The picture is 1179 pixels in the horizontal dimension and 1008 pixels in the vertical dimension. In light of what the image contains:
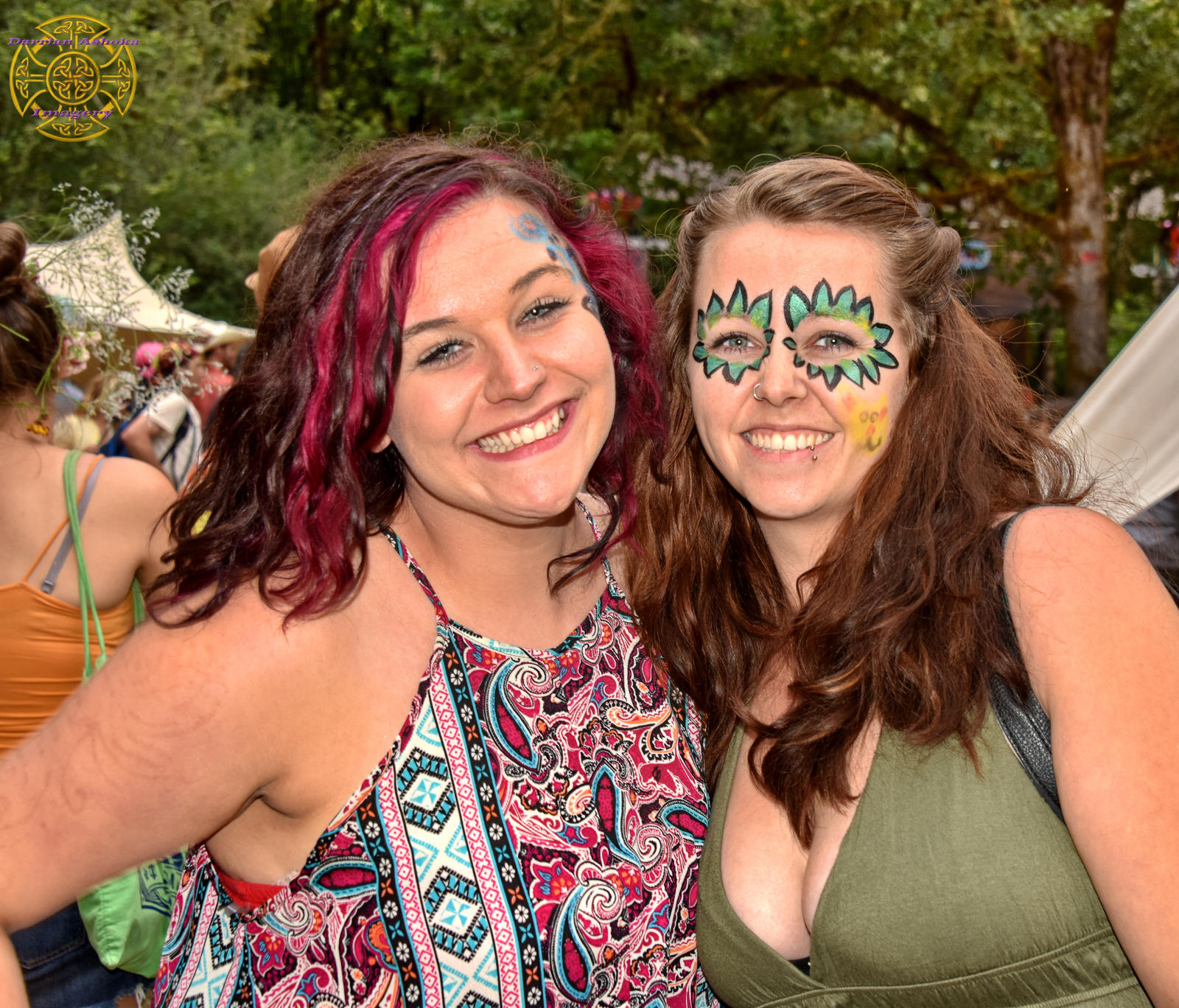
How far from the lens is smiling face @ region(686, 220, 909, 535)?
1.98 m

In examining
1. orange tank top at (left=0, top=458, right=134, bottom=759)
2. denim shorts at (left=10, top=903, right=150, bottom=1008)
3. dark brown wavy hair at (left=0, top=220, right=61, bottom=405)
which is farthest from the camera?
dark brown wavy hair at (left=0, top=220, right=61, bottom=405)

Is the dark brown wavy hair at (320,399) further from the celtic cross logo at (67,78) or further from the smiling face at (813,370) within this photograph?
the celtic cross logo at (67,78)

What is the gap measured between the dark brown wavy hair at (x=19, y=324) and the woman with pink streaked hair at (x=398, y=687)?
1085 millimetres

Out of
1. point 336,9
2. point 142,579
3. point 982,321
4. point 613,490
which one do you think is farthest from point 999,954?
point 336,9

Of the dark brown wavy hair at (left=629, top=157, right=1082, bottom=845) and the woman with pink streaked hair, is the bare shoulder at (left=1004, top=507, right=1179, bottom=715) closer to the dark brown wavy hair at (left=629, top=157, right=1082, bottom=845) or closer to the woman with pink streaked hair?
the dark brown wavy hair at (left=629, top=157, right=1082, bottom=845)

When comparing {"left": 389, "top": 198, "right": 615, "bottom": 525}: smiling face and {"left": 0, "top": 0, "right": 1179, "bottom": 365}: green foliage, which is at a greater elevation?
{"left": 389, "top": 198, "right": 615, "bottom": 525}: smiling face

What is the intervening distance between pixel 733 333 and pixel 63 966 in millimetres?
1824

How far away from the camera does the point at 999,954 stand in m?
1.64

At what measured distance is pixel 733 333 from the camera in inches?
81.2

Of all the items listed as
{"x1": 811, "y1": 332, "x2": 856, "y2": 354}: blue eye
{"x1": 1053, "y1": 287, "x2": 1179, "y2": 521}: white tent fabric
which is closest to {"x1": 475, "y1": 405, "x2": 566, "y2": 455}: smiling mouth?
{"x1": 811, "y1": 332, "x2": 856, "y2": 354}: blue eye

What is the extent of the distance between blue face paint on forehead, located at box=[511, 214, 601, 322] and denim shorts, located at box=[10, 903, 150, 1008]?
157 centimetres

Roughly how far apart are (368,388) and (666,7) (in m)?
9.62

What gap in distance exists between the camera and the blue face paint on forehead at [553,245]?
6.12 ft

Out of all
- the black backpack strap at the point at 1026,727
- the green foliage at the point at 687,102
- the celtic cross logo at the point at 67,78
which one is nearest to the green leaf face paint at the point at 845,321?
the black backpack strap at the point at 1026,727
